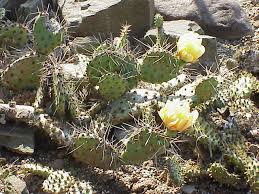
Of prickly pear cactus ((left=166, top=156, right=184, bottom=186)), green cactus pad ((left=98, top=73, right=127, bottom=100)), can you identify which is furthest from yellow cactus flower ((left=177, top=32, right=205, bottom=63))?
prickly pear cactus ((left=166, top=156, right=184, bottom=186))

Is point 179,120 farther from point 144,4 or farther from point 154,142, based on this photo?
point 144,4

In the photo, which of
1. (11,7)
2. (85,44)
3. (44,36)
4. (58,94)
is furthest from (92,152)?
(11,7)

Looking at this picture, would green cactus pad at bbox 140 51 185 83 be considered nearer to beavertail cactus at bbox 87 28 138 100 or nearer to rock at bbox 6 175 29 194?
beavertail cactus at bbox 87 28 138 100

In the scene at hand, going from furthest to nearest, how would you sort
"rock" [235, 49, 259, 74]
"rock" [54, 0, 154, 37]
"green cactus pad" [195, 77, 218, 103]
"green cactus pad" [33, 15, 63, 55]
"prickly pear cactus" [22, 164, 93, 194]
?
"rock" [54, 0, 154, 37] < "rock" [235, 49, 259, 74] < "green cactus pad" [195, 77, 218, 103] < "green cactus pad" [33, 15, 63, 55] < "prickly pear cactus" [22, 164, 93, 194]

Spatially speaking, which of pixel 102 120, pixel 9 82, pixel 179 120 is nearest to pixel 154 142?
pixel 179 120

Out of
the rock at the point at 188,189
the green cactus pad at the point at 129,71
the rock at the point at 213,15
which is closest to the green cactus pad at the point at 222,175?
the rock at the point at 188,189

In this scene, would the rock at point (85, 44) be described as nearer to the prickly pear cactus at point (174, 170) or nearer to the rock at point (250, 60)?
the rock at point (250, 60)
